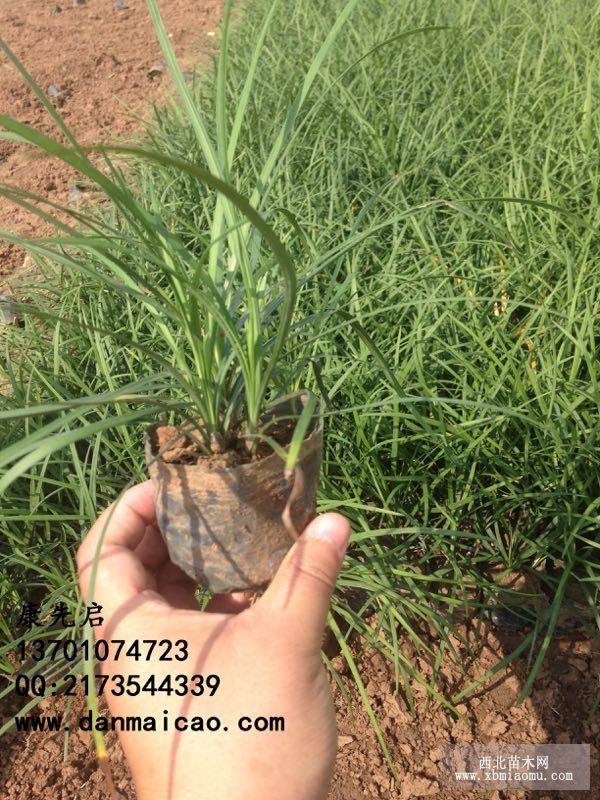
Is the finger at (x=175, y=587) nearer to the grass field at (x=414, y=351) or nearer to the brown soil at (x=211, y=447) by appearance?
the grass field at (x=414, y=351)

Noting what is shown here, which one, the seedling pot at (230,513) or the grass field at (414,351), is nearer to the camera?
the seedling pot at (230,513)

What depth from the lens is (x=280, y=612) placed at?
32.4 inches

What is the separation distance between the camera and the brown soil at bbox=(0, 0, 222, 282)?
2.94 metres

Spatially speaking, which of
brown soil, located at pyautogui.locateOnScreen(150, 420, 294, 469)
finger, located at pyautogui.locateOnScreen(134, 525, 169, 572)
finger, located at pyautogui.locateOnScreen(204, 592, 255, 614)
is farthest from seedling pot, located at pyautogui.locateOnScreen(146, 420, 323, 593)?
finger, located at pyautogui.locateOnScreen(204, 592, 255, 614)

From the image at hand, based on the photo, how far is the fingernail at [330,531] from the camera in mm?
879

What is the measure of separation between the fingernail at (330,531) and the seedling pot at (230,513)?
3 cm

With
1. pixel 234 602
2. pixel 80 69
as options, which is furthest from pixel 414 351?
pixel 80 69

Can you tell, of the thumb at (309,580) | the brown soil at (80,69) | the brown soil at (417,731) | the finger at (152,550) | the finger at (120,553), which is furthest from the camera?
the brown soil at (80,69)

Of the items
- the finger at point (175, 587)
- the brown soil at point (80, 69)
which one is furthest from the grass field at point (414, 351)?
the brown soil at point (80, 69)

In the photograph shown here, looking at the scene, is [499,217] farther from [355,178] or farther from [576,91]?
[576,91]

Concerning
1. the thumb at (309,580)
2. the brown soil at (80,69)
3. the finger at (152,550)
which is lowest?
the finger at (152,550)

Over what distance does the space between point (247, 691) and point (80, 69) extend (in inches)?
159

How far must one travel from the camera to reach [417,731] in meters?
1.30

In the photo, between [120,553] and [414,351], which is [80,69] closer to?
[414,351]
